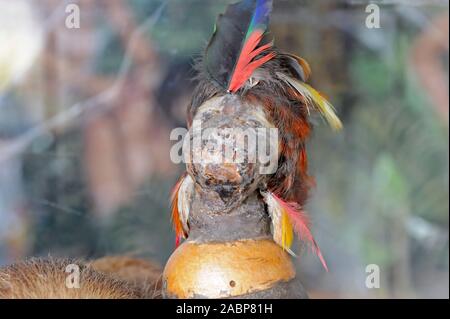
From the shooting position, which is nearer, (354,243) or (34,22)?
(34,22)

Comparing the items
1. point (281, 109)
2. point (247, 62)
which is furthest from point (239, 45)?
point (281, 109)

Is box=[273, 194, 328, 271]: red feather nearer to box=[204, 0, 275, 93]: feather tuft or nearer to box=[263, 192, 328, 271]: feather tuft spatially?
box=[263, 192, 328, 271]: feather tuft

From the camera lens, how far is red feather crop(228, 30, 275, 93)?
1.18 metres

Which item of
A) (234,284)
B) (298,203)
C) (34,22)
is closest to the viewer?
(234,284)

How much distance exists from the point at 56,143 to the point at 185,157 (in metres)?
1.47

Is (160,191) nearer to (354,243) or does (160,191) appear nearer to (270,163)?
(354,243)

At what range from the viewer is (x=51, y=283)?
44.2 inches

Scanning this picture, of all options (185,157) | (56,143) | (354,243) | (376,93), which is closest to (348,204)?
(354,243)

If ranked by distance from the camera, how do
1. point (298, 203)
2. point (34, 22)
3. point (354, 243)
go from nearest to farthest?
1. point (298, 203)
2. point (34, 22)
3. point (354, 243)

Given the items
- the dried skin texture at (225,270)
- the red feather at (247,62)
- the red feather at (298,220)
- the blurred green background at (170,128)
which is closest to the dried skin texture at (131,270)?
the dried skin texture at (225,270)

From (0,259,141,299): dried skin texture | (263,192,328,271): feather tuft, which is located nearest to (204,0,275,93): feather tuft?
(263,192,328,271): feather tuft

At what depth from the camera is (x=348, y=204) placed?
2639 millimetres

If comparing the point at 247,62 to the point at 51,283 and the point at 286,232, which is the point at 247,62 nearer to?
the point at 286,232

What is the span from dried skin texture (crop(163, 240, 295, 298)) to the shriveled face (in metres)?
0.09
